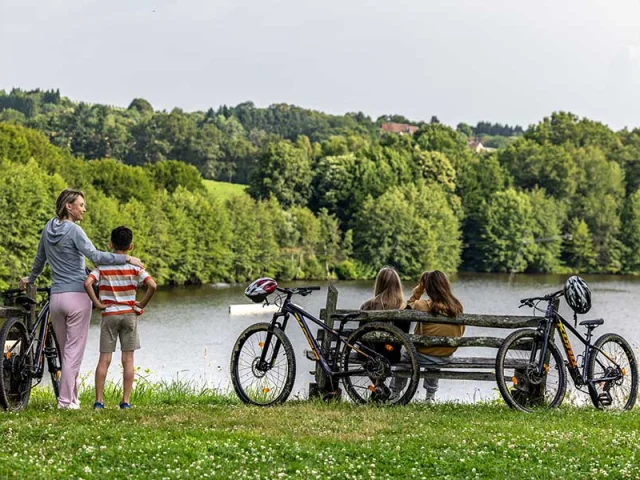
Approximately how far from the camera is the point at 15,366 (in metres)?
8.51

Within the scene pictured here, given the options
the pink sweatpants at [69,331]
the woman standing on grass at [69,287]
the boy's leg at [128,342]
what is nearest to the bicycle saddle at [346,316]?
the boy's leg at [128,342]

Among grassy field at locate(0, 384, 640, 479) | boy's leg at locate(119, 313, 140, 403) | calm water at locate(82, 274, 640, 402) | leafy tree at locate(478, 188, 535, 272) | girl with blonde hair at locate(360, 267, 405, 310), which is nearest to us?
grassy field at locate(0, 384, 640, 479)

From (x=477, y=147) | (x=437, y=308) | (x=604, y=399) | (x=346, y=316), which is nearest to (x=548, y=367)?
(x=604, y=399)

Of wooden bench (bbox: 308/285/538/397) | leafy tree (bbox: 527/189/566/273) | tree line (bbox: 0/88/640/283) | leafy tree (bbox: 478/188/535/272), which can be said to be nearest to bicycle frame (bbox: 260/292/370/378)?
wooden bench (bbox: 308/285/538/397)

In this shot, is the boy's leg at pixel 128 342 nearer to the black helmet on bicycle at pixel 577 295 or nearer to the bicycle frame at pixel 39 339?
the bicycle frame at pixel 39 339

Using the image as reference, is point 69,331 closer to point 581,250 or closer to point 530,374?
point 530,374

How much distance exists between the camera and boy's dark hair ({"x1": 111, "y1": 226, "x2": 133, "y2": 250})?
8531 millimetres

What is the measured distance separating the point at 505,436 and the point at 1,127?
65679 millimetres

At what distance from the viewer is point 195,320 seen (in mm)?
42719

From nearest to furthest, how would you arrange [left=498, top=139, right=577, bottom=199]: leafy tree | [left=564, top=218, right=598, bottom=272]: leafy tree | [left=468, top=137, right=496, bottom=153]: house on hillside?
[left=564, top=218, right=598, bottom=272]: leafy tree, [left=498, top=139, right=577, bottom=199]: leafy tree, [left=468, top=137, right=496, bottom=153]: house on hillside

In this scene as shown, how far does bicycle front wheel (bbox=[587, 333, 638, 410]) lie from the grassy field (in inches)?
31.0

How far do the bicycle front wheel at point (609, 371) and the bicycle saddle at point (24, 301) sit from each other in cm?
586

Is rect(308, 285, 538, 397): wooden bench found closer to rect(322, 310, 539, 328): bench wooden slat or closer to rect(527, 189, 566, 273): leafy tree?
rect(322, 310, 539, 328): bench wooden slat

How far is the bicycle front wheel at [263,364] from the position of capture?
30.9 feet
